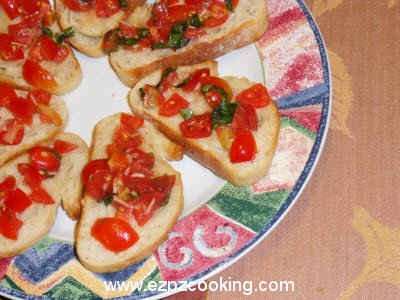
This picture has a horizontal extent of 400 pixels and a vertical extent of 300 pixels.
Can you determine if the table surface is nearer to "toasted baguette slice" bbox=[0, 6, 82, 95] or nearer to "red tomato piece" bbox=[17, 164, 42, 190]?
"red tomato piece" bbox=[17, 164, 42, 190]

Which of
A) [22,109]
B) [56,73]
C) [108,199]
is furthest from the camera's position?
[56,73]

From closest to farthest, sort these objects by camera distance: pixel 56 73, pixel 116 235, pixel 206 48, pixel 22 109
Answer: pixel 116 235, pixel 22 109, pixel 206 48, pixel 56 73

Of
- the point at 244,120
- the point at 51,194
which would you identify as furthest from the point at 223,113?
the point at 51,194

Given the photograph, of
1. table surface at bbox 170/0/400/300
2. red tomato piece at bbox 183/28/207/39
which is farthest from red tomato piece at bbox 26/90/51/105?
table surface at bbox 170/0/400/300

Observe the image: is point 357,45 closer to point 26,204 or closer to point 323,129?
point 323,129

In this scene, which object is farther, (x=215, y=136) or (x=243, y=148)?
(x=215, y=136)

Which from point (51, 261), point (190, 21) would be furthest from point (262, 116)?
point (51, 261)

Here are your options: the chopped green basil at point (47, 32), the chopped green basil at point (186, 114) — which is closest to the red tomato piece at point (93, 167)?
the chopped green basil at point (186, 114)

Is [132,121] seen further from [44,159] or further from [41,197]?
[41,197]
